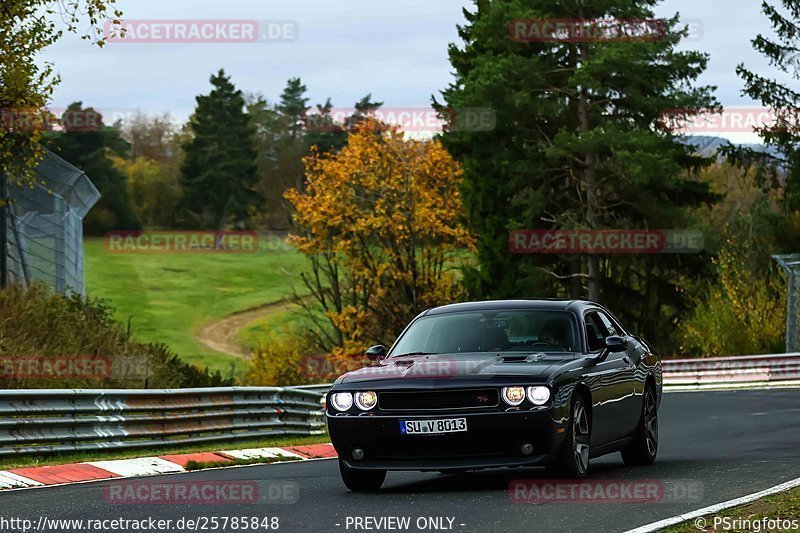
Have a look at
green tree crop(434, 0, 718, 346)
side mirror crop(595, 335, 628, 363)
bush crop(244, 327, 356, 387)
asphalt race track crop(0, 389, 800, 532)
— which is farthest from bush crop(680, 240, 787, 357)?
side mirror crop(595, 335, 628, 363)

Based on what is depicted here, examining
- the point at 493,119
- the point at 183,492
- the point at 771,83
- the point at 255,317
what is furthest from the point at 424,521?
the point at 255,317

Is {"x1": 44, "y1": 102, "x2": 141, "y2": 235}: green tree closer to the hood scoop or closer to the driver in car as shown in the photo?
the driver in car

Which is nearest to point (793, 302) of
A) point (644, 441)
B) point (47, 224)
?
point (47, 224)

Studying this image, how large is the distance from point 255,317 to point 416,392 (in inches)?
3277

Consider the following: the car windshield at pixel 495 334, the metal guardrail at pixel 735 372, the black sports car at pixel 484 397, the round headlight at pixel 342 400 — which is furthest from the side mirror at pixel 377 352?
the metal guardrail at pixel 735 372

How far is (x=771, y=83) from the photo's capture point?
57.9 m

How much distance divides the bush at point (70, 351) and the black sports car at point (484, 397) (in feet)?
29.0

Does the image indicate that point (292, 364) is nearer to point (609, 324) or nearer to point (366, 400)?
point (609, 324)

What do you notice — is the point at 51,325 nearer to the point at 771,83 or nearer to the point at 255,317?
the point at 771,83

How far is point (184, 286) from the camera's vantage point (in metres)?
104

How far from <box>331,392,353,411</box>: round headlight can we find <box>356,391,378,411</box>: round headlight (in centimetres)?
8

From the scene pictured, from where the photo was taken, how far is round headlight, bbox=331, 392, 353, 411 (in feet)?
36.4

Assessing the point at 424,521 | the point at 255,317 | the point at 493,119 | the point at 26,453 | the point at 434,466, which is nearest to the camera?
the point at 424,521

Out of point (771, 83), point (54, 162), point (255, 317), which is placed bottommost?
point (255, 317)
